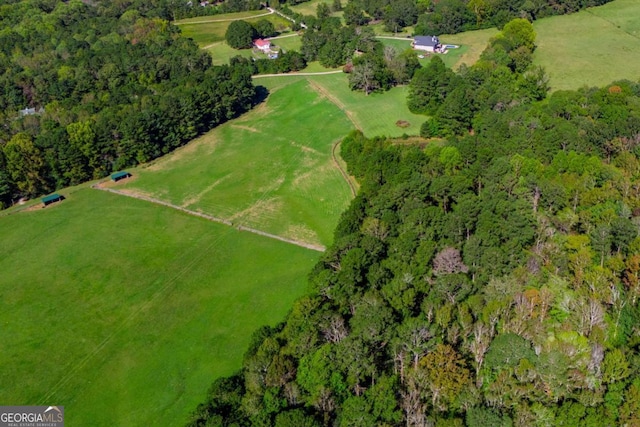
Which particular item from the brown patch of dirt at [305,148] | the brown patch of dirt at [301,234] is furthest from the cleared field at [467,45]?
the brown patch of dirt at [301,234]

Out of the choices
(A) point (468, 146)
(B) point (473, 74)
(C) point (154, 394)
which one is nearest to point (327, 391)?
(C) point (154, 394)

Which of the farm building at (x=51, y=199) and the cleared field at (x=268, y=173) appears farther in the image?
the farm building at (x=51, y=199)

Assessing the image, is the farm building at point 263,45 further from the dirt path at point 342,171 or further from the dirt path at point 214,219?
the dirt path at point 214,219

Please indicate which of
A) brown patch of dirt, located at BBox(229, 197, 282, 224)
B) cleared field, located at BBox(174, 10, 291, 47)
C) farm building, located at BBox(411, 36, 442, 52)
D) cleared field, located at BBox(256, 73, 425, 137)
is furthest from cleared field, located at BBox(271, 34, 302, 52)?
brown patch of dirt, located at BBox(229, 197, 282, 224)

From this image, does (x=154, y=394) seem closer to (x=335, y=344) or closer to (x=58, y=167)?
(x=335, y=344)

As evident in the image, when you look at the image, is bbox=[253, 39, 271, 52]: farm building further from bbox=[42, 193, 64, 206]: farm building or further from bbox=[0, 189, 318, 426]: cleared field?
bbox=[42, 193, 64, 206]: farm building

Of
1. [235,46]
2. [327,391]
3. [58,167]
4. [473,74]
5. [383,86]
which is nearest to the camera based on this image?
[327,391]
